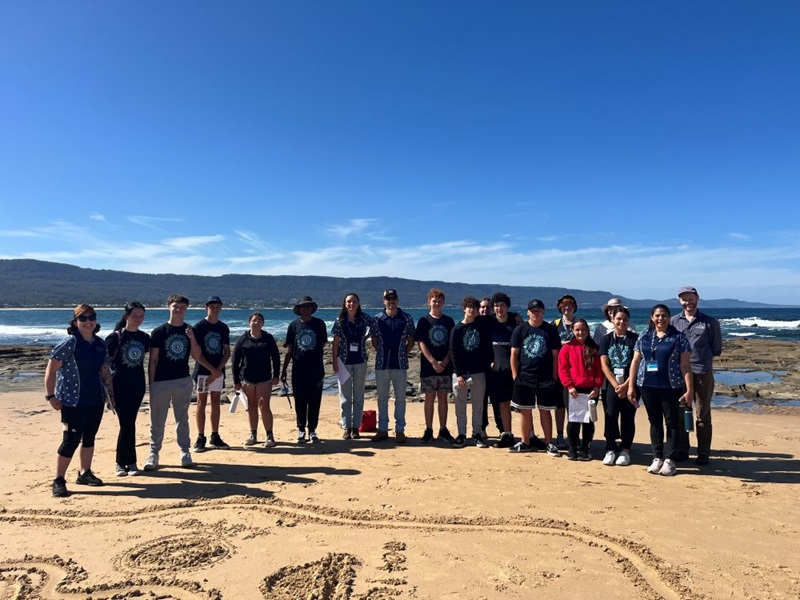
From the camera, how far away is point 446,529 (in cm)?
437

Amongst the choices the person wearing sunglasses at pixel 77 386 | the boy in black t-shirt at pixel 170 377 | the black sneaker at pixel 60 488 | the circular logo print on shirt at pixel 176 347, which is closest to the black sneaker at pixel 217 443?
the boy in black t-shirt at pixel 170 377

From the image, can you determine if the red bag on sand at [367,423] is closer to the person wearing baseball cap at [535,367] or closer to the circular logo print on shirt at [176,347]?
the person wearing baseball cap at [535,367]

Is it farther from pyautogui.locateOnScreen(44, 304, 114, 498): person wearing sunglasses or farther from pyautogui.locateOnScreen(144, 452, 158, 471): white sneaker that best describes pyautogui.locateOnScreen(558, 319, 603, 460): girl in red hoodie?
pyautogui.locateOnScreen(44, 304, 114, 498): person wearing sunglasses

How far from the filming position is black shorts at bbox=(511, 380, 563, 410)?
21.7 feet

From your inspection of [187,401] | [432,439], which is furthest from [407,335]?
[187,401]

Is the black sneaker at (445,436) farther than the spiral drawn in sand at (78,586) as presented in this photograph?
Yes

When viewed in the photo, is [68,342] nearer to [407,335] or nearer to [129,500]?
[129,500]

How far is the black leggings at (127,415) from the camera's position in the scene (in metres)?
5.77

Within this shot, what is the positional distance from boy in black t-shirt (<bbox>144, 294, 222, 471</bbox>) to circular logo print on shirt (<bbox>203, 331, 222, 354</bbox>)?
21.1 inches

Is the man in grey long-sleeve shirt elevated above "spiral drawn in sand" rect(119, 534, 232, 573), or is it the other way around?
the man in grey long-sleeve shirt

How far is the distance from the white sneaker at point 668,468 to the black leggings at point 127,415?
6120 millimetres

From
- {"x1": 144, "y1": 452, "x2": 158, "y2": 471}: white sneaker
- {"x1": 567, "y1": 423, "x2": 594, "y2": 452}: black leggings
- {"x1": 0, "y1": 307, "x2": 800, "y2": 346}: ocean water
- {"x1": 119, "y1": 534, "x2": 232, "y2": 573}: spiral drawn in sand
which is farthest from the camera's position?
{"x1": 0, "y1": 307, "x2": 800, "y2": 346}: ocean water

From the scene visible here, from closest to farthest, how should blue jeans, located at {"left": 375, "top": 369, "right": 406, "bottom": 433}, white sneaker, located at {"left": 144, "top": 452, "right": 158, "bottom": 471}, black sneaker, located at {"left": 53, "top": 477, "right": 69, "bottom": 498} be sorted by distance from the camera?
black sneaker, located at {"left": 53, "top": 477, "right": 69, "bottom": 498}
white sneaker, located at {"left": 144, "top": 452, "right": 158, "bottom": 471}
blue jeans, located at {"left": 375, "top": 369, "right": 406, "bottom": 433}

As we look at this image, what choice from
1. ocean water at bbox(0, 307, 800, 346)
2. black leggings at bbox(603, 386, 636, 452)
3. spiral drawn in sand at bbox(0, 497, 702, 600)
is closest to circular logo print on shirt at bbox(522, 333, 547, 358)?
black leggings at bbox(603, 386, 636, 452)
